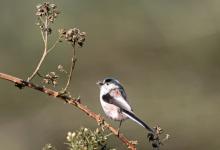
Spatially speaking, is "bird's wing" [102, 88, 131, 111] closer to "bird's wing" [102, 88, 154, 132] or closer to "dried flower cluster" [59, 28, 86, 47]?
"bird's wing" [102, 88, 154, 132]

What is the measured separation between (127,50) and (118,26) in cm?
364

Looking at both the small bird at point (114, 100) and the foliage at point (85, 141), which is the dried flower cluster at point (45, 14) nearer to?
the foliage at point (85, 141)

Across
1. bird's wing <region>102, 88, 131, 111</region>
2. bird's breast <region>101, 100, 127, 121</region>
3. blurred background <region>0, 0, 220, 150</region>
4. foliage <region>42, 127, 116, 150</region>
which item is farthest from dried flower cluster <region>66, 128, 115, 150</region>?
blurred background <region>0, 0, 220, 150</region>

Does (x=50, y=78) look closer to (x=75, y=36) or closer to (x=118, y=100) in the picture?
(x=75, y=36)

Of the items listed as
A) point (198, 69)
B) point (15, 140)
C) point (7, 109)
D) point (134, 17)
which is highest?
point (134, 17)

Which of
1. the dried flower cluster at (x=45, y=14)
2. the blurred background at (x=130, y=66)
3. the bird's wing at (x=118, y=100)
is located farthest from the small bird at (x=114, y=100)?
the blurred background at (x=130, y=66)

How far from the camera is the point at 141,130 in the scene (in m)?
36.2

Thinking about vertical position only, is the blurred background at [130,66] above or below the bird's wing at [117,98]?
above

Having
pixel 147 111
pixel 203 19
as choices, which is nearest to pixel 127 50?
pixel 203 19

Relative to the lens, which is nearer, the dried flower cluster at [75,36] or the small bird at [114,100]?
the dried flower cluster at [75,36]

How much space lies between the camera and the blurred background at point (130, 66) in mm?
38281

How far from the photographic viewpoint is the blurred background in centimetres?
3828

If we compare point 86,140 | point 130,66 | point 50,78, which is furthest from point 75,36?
point 130,66

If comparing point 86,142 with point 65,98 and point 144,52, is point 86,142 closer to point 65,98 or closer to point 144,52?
point 65,98
